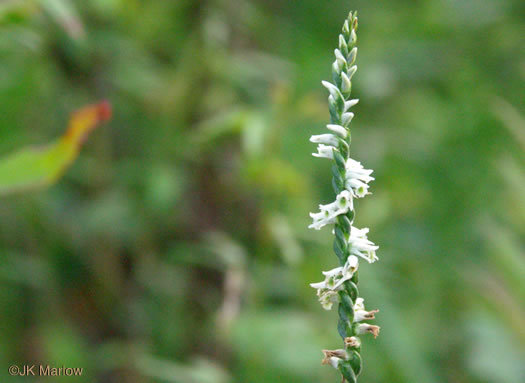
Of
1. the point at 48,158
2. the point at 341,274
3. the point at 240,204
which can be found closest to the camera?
the point at 341,274

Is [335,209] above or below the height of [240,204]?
below

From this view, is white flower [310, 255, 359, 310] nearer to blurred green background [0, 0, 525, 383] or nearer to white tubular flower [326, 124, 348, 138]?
white tubular flower [326, 124, 348, 138]

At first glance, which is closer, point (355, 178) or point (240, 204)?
point (355, 178)

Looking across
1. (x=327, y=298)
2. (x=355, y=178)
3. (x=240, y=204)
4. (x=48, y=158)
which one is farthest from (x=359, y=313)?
(x=240, y=204)

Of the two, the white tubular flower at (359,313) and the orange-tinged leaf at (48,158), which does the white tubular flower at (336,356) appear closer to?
the white tubular flower at (359,313)

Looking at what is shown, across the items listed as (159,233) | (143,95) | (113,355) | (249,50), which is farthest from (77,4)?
(113,355)

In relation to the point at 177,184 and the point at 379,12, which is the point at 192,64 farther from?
the point at 379,12

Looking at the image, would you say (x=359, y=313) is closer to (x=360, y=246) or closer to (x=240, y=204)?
(x=360, y=246)

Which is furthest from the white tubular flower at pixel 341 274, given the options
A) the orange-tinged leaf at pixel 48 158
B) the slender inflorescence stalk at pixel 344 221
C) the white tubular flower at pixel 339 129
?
the orange-tinged leaf at pixel 48 158
